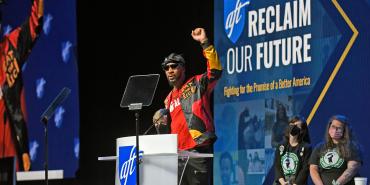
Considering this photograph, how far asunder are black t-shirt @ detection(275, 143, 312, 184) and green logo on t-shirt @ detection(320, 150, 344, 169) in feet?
0.73

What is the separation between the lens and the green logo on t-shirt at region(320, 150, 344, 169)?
6.00 meters

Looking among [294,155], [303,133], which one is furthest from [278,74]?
[294,155]

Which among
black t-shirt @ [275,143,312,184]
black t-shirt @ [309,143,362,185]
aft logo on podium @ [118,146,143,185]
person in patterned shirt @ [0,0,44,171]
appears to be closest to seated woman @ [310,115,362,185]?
black t-shirt @ [309,143,362,185]

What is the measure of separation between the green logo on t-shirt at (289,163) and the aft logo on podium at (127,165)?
5.40ft

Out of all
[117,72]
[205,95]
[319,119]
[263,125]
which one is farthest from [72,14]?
[319,119]

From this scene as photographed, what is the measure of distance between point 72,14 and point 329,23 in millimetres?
3811

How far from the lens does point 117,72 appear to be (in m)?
8.68

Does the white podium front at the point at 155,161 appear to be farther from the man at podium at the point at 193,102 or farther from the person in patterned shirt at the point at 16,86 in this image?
the person in patterned shirt at the point at 16,86

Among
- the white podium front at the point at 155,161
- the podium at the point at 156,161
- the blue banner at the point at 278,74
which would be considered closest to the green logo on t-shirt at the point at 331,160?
the blue banner at the point at 278,74

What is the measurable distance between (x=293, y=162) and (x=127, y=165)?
1692 mm

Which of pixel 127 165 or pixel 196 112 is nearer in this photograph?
pixel 127 165

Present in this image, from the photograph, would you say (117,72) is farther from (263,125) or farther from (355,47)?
(355,47)

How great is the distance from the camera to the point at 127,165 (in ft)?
17.4

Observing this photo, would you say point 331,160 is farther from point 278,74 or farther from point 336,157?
point 278,74
